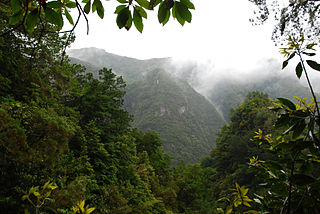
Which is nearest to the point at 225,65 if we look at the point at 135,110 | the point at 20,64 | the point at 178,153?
the point at 135,110

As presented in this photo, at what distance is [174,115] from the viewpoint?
201ft

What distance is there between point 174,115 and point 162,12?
200ft

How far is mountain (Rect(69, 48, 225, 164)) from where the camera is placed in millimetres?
47606

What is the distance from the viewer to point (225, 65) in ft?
375

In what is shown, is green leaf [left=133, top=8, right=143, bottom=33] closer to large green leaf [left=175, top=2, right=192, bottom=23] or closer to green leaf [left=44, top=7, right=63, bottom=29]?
large green leaf [left=175, top=2, right=192, bottom=23]

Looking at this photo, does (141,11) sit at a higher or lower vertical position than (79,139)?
higher

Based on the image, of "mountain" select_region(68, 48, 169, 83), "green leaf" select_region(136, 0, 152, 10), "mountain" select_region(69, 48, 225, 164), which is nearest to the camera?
"green leaf" select_region(136, 0, 152, 10)

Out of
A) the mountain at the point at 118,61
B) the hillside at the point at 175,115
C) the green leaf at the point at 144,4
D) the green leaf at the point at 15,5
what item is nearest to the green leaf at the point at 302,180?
the green leaf at the point at 144,4

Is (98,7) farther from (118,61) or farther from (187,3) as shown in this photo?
(118,61)

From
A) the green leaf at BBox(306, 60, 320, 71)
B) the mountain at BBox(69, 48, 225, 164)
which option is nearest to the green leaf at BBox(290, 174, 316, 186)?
the green leaf at BBox(306, 60, 320, 71)

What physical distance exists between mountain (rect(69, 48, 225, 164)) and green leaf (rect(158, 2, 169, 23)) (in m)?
42.0

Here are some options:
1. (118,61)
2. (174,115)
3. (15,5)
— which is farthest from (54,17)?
(118,61)

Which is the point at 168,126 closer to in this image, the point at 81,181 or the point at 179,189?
the point at 179,189

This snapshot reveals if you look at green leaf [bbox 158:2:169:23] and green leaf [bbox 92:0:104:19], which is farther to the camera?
green leaf [bbox 92:0:104:19]
